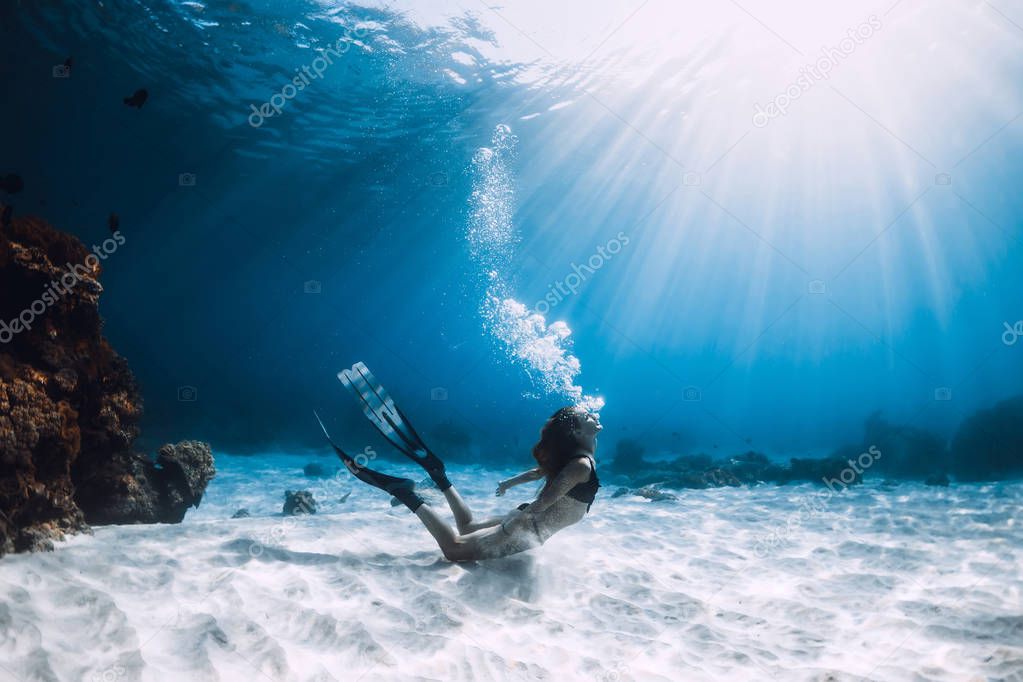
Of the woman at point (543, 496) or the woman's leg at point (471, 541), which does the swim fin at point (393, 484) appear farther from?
the woman's leg at point (471, 541)

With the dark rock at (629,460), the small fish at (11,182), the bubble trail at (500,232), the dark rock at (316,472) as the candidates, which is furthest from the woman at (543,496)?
the dark rock at (629,460)

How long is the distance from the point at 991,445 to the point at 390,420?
2142 cm

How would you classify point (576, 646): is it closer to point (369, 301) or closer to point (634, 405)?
point (369, 301)

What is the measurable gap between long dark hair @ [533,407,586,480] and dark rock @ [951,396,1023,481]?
1783 cm

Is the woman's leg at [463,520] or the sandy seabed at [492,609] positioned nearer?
the sandy seabed at [492,609]

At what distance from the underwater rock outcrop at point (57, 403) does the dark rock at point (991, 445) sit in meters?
22.1

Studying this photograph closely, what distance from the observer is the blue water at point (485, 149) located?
17.0 metres

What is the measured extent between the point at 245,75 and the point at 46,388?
61.8 ft

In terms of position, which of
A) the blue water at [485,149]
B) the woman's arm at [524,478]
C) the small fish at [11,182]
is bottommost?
the woman's arm at [524,478]

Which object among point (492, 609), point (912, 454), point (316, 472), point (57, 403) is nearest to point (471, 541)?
point (492, 609)

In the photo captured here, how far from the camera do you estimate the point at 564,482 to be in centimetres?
439

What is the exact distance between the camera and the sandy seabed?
117 inches

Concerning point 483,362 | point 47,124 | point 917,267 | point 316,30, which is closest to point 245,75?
point 316,30

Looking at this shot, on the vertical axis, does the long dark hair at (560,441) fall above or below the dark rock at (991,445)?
above
